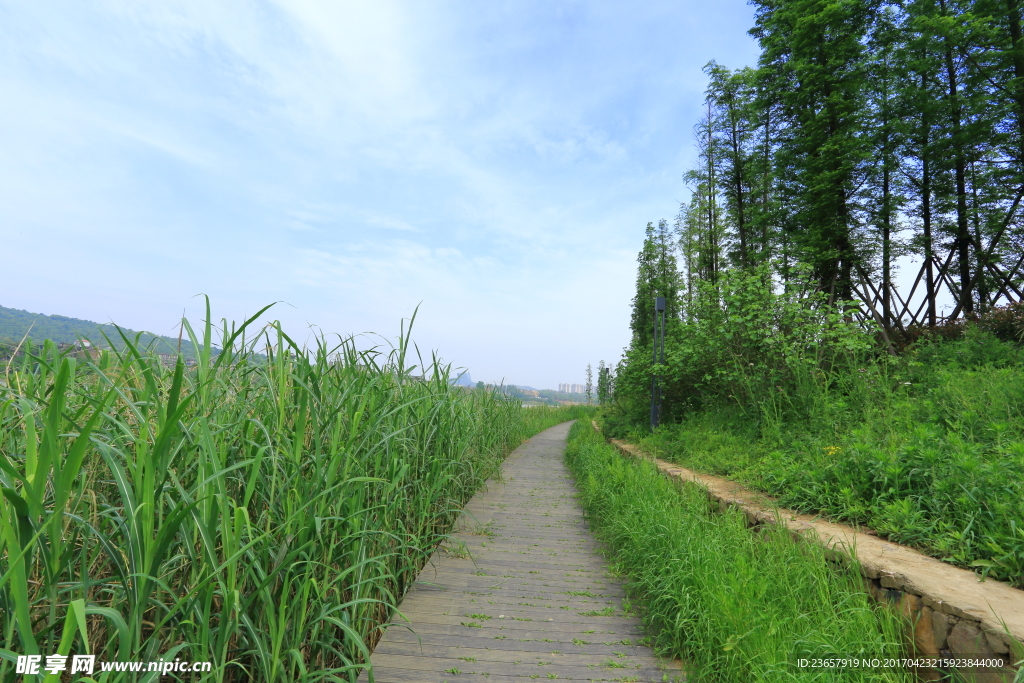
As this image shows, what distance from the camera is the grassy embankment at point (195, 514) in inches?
54.0

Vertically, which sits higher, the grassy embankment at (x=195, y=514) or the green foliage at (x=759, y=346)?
the green foliage at (x=759, y=346)

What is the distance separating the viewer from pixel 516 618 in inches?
114

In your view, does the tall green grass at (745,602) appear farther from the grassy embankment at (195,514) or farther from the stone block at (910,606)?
the grassy embankment at (195,514)

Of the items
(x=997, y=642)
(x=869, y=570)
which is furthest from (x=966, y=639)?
(x=869, y=570)

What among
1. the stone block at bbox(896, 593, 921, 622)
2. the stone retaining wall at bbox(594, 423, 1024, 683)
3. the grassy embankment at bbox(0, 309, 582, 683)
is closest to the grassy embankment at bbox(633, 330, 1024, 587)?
the stone retaining wall at bbox(594, 423, 1024, 683)

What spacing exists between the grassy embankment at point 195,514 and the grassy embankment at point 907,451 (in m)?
3.17

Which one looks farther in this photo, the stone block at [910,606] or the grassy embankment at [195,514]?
the stone block at [910,606]

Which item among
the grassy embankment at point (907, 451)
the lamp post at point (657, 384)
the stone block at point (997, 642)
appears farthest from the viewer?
the lamp post at point (657, 384)

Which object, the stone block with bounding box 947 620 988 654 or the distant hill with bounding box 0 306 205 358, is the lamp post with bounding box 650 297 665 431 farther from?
the distant hill with bounding box 0 306 205 358

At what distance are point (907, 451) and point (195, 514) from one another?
4383mm

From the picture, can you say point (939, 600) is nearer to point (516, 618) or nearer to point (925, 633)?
point (925, 633)

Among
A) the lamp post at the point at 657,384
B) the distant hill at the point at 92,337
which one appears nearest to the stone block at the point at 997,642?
the distant hill at the point at 92,337

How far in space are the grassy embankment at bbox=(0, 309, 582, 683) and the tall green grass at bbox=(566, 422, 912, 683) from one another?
158 cm

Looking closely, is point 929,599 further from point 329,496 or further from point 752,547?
point 329,496
